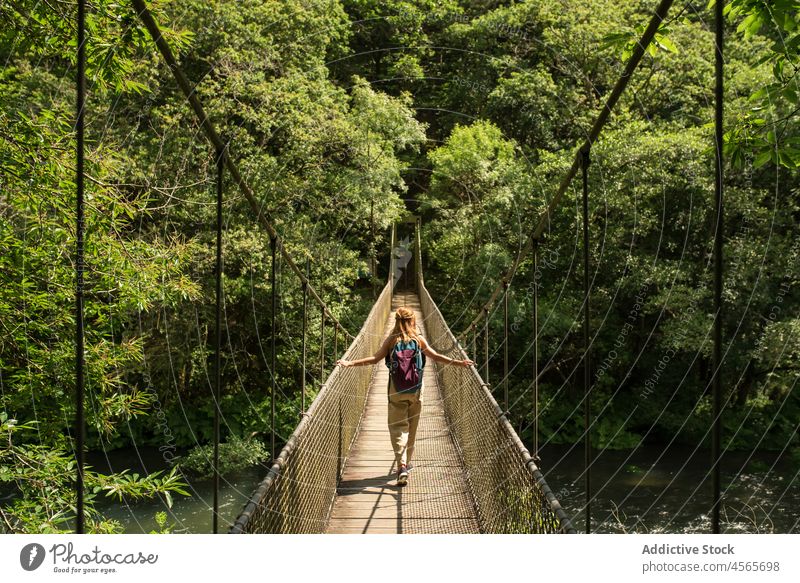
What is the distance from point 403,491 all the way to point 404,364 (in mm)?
573

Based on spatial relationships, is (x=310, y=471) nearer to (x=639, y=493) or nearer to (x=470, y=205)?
(x=639, y=493)

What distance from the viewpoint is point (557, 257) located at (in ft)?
41.6

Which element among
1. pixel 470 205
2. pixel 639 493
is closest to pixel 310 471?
pixel 639 493

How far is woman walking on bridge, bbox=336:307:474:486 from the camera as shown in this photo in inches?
128

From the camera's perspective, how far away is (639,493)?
34.4 ft

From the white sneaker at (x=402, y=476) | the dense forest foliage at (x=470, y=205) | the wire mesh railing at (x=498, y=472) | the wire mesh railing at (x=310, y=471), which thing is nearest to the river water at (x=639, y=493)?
the dense forest foliage at (x=470, y=205)

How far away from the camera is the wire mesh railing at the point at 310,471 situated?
6.37ft

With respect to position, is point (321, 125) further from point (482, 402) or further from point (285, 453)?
point (285, 453)

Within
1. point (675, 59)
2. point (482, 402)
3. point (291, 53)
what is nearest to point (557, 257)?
point (675, 59)

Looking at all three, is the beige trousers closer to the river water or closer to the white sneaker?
the white sneaker

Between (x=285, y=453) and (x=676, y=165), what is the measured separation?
958 centimetres

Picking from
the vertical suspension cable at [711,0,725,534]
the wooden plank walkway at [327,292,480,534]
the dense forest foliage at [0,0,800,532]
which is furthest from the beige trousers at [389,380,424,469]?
the dense forest foliage at [0,0,800,532]
